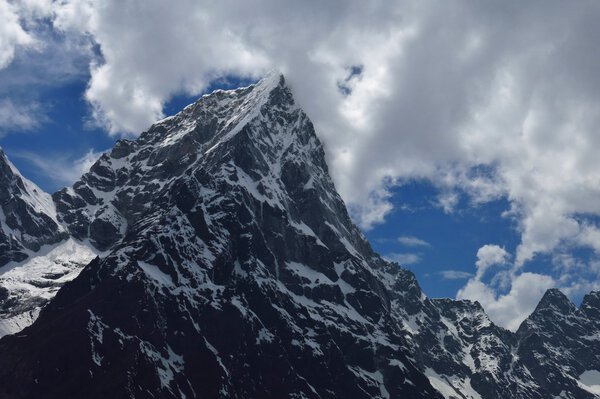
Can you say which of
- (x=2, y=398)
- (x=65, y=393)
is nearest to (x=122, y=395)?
(x=65, y=393)

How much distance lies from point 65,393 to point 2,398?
15488mm

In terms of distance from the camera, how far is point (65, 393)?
200 metres

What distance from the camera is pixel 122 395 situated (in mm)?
196250

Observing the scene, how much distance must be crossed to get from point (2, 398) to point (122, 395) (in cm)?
3064

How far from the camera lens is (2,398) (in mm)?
199000

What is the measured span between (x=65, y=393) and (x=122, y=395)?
15.5 meters

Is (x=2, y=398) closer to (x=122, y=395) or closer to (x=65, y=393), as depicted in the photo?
(x=65, y=393)
